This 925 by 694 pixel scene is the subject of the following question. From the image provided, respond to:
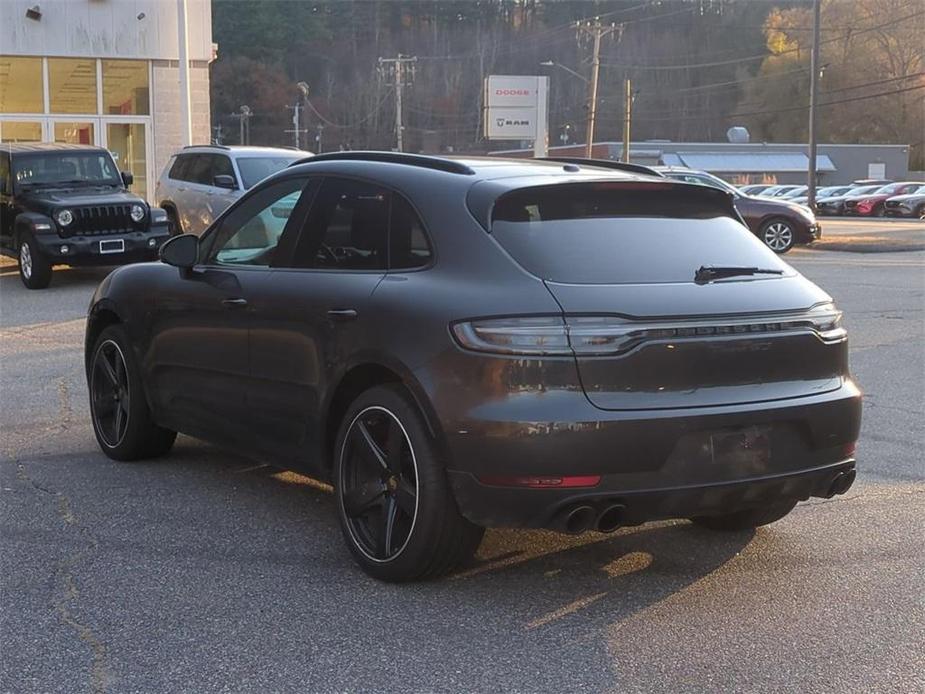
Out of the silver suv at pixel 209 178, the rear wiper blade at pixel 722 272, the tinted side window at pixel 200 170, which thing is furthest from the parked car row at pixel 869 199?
the rear wiper blade at pixel 722 272

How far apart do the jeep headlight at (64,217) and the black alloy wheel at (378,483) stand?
12.4m

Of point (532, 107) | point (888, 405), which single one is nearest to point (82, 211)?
point (888, 405)

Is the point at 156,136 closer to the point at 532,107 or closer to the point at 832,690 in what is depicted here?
the point at 532,107

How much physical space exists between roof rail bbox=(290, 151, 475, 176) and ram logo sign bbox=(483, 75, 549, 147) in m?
41.2

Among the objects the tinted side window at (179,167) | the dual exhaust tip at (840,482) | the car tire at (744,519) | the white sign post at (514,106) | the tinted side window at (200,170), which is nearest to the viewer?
the dual exhaust tip at (840,482)

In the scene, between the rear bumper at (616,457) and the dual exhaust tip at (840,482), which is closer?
the rear bumper at (616,457)

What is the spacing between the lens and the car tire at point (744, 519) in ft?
16.6

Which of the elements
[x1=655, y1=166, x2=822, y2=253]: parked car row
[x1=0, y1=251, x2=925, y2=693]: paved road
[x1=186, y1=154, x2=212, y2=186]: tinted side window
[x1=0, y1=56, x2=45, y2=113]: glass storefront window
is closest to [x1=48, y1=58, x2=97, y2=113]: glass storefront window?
[x1=0, y1=56, x2=45, y2=113]: glass storefront window

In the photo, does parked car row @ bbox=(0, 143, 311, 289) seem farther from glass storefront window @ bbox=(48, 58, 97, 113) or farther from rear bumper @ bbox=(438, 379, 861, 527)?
rear bumper @ bbox=(438, 379, 861, 527)

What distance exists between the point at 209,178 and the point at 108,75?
10.5 m

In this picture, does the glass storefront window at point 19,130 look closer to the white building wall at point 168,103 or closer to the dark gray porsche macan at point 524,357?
the white building wall at point 168,103

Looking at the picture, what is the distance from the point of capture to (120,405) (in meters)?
6.49

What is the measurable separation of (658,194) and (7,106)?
991 inches

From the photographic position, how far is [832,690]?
3570 millimetres
